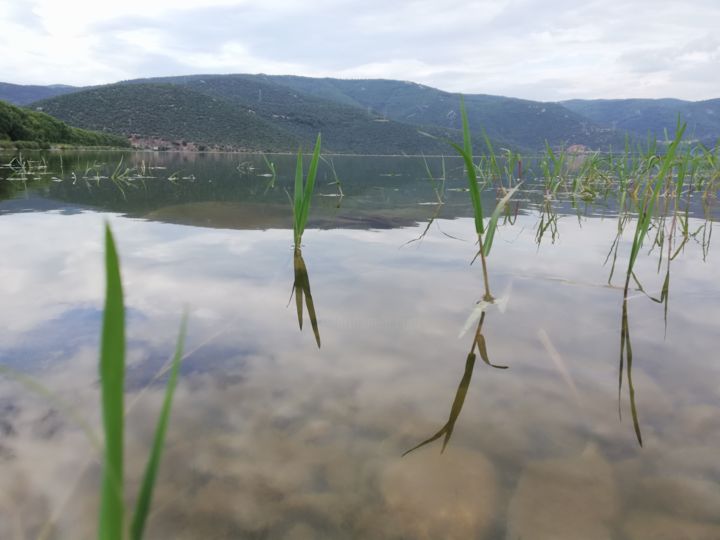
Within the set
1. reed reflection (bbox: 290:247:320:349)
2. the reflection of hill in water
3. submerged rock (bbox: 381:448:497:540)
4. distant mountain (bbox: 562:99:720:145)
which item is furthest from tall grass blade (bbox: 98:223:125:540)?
distant mountain (bbox: 562:99:720:145)

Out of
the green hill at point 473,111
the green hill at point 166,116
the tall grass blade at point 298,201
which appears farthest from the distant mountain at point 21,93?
the tall grass blade at point 298,201

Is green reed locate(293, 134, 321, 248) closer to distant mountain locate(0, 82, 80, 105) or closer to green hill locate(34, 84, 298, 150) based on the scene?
green hill locate(34, 84, 298, 150)

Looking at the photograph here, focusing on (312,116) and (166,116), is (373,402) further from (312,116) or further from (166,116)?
(312,116)

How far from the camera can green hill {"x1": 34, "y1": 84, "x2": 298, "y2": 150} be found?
50312 mm

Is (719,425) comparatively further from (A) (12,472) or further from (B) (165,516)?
(A) (12,472)

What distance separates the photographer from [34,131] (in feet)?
88.0

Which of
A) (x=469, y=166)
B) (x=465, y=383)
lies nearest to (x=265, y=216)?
(x=469, y=166)

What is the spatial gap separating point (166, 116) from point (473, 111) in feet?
369

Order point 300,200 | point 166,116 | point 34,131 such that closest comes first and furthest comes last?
point 300,200, point 34,131, point 166,116

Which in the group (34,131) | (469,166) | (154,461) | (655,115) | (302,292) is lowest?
(302,292)

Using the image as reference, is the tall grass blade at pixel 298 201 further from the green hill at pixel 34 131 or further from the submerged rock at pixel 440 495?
the green hill at pixel 34 131

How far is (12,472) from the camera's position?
0.79 metres

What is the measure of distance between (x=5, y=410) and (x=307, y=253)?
1.76 meters

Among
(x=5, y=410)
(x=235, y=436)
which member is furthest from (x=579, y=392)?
(x=5, y=410)
